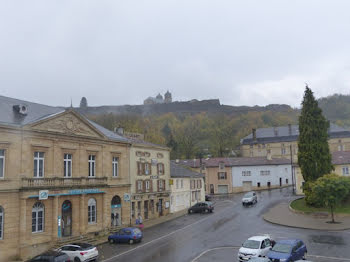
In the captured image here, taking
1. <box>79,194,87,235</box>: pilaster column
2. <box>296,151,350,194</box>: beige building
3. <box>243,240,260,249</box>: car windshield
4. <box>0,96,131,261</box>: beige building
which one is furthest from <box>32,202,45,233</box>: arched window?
<box>296,151,350,194</box>: beige building

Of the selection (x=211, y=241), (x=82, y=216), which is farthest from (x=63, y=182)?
(x=211, y=241)

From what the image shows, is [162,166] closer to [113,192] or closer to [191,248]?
[113,192]

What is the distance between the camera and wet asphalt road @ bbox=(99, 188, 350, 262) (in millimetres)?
23938

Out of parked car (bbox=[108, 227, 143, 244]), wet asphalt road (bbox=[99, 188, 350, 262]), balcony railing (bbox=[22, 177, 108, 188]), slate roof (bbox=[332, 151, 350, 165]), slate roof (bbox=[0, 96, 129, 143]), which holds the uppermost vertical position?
slate roof (bbox=[0, 96, 129, 143])

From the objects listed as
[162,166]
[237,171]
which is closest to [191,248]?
[162,166]

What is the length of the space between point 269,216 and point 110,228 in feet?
63.6

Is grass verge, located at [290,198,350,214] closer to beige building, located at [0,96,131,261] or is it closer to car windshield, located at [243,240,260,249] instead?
car windshield, located at [243,240,260,249]

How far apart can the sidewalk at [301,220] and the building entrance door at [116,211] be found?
1715 cm

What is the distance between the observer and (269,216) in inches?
1606

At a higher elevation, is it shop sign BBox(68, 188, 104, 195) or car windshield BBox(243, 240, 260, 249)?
shop sign BBox(68, 188, 104, 195)

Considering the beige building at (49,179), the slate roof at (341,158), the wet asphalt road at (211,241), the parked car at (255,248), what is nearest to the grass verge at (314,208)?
the wet asphalt road at (211,241)

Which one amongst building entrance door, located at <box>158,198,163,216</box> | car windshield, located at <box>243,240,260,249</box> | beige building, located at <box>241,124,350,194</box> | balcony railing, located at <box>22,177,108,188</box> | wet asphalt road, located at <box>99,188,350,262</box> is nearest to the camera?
car windshield, located at <box>243,240,260,249</box>

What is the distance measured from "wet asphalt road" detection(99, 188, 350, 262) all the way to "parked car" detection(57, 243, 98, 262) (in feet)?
3.92

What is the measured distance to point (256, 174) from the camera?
76688mm
